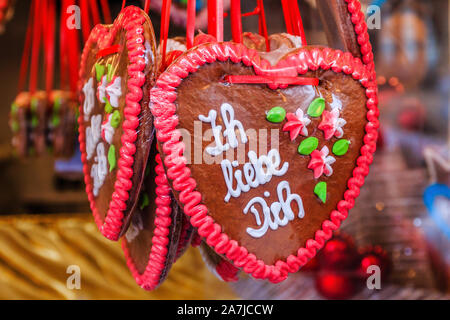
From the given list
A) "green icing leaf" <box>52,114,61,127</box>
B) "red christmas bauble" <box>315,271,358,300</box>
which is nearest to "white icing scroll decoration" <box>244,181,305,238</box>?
"red christmas bauble" <box>315,271,358,300</box>

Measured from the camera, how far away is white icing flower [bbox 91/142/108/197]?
539 millimetres

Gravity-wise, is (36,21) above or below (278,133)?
above

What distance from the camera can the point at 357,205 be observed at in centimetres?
155

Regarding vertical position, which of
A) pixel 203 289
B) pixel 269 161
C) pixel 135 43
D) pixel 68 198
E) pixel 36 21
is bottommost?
pixel 203 289

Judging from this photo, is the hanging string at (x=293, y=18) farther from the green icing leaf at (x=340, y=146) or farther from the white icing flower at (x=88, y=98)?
the white icing flower at (x=88, y=98)

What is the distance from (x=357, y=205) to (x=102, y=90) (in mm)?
1196

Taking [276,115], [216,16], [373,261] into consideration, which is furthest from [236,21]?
A: [373,261]

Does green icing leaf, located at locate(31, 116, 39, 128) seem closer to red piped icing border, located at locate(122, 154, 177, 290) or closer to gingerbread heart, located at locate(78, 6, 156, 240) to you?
gingerbread heart, located at locate(78, 6, 156, 240)

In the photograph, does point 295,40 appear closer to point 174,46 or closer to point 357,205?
point 174,46

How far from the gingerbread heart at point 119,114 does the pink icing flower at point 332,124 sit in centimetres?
19

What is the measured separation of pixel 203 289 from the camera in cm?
123

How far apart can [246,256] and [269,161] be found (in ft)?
0.34
